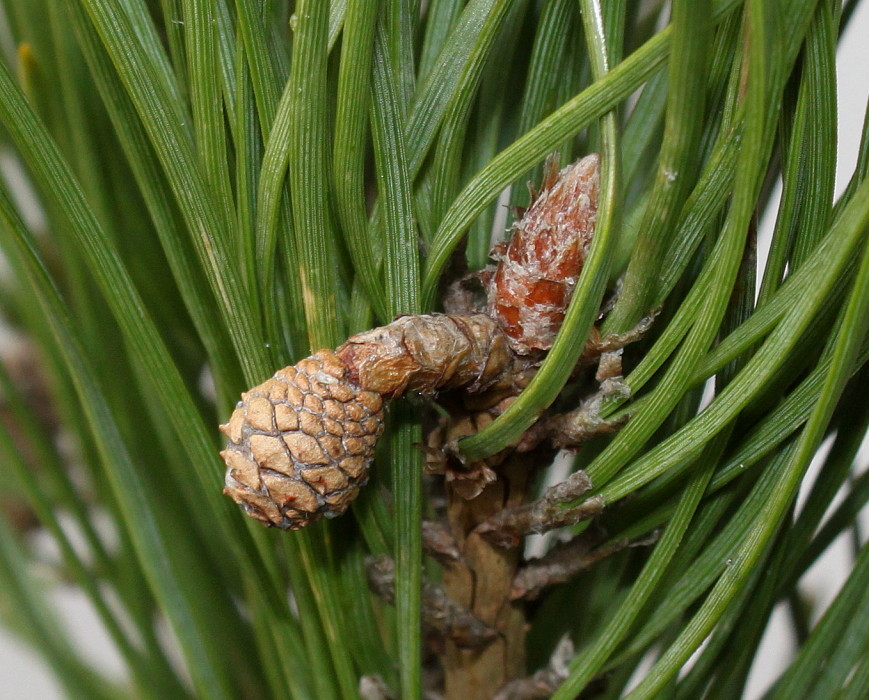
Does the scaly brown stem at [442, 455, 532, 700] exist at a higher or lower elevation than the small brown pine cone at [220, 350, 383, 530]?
lower

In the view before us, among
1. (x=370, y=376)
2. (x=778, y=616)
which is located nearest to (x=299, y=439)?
(x=370, y=376)

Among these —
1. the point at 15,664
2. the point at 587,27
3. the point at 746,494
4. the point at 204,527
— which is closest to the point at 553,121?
the point at 587,27

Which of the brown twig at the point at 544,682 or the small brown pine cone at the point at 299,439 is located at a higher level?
the small brown pine cone at the point at 299,439

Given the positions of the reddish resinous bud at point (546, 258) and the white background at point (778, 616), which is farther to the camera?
the white background at point (778, 616)

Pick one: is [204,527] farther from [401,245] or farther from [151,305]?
[401,245]

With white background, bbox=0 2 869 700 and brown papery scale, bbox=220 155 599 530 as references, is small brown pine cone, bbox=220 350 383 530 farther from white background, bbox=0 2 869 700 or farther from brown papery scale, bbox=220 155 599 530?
white background, bbox=0 2 869 700

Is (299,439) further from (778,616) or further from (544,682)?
(778,616)

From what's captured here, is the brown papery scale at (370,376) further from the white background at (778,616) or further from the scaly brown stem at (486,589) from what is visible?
the white background at (778,616)

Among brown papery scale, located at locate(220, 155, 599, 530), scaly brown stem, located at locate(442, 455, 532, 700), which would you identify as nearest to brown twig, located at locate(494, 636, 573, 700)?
scaly brown stem, located at locate(442, 455, 532, 700)

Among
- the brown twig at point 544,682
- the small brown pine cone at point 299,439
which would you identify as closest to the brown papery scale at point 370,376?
the small brown pine cone at point 299,439
